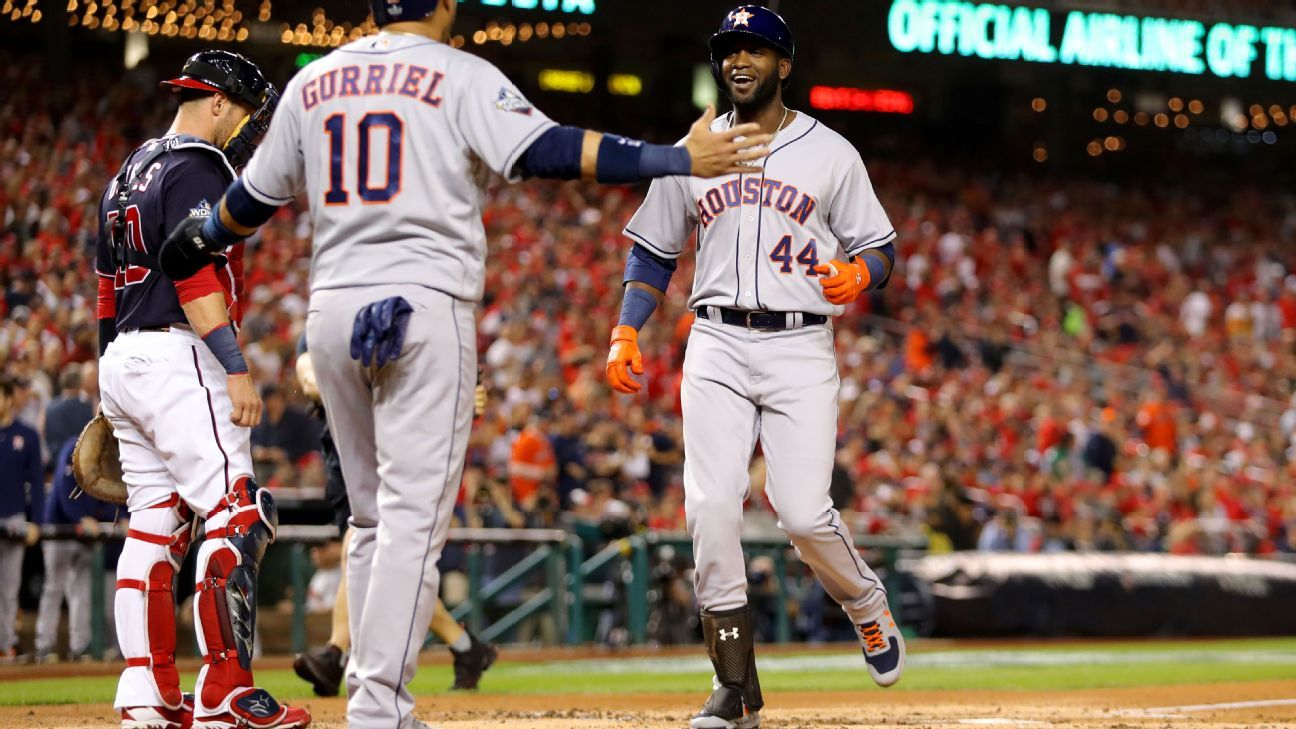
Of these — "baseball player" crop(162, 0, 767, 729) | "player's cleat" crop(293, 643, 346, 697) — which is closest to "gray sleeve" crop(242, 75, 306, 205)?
"baseball player" crop(162, 0, 767, 729)

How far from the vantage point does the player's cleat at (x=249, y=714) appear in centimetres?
451

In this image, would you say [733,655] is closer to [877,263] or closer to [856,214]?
[877,263]

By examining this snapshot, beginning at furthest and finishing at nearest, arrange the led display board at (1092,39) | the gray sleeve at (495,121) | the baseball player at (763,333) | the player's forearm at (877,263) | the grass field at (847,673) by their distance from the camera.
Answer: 1. the led display board at (1092,39)
2. the grass field at (847,673)
3. the player's forearm at (877,263)
4. the baseball player at (763,333)
5. the gray sleeve at (495,121)

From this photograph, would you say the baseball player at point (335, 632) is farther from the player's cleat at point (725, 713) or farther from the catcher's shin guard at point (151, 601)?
the player's cleat at point (725, 713)

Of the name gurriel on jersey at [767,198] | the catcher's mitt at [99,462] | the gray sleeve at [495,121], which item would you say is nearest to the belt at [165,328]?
the catcher's mitt at [99,462]

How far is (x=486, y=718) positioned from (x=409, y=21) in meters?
2.76

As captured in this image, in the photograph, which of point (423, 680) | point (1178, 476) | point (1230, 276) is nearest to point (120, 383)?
point (423, 680)

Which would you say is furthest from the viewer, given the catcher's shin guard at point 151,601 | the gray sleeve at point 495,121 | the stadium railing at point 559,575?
the stadium railing at point 559,575

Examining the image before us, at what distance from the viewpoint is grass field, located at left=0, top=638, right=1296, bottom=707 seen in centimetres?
789

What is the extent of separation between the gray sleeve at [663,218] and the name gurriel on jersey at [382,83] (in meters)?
1.58

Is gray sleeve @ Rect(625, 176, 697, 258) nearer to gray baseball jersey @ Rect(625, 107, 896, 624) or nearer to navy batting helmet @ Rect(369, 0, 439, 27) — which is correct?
gray baseball jersey @ Rect(625, 107, 896, 624)

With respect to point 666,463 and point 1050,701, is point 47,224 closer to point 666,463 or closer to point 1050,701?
point 666,463

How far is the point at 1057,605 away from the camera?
45.1 ft

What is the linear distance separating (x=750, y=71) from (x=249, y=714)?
2.55 meters
